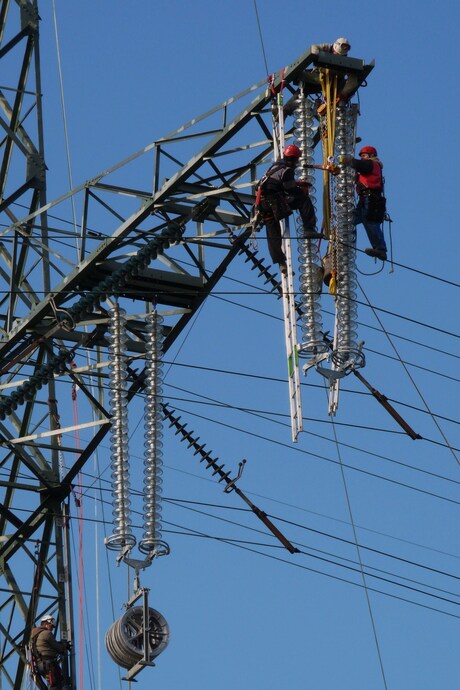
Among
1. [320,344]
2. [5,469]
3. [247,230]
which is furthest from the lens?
[5,469]

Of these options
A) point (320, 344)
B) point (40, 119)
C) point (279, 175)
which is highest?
point (40, 119)

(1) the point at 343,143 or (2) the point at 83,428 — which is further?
(2) the point at 83,428

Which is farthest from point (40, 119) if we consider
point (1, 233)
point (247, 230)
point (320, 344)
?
point (320, 344)

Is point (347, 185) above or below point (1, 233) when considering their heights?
below

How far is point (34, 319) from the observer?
106 feet

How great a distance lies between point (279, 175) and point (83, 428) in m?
4.85

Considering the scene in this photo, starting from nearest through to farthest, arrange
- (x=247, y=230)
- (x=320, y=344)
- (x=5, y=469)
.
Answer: (x=320, y=344) → (x=247, y=230) → (x=5, y=469)

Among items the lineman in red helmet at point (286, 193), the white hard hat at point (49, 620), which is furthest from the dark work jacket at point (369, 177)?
the white hard hat at point (49, 620)

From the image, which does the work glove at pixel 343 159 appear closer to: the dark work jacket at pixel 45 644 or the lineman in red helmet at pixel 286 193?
the lineman in red helmet at pixel 286 193

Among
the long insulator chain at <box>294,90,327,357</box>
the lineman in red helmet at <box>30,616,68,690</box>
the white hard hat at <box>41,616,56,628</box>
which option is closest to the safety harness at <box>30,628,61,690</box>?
the lineman in red helmet at <box>30,616,68,690</box>

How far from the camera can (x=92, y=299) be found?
103 feet

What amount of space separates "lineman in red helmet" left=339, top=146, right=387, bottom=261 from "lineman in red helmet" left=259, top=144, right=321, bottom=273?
24.7 inches

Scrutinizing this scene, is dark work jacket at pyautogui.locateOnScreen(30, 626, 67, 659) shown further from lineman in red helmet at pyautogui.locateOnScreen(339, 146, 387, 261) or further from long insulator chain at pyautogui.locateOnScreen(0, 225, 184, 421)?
lineman in red helmet at pyautogui.locateOnScreen(339, 146, 387, 261)

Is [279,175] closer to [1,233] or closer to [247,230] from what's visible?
[247,230]
